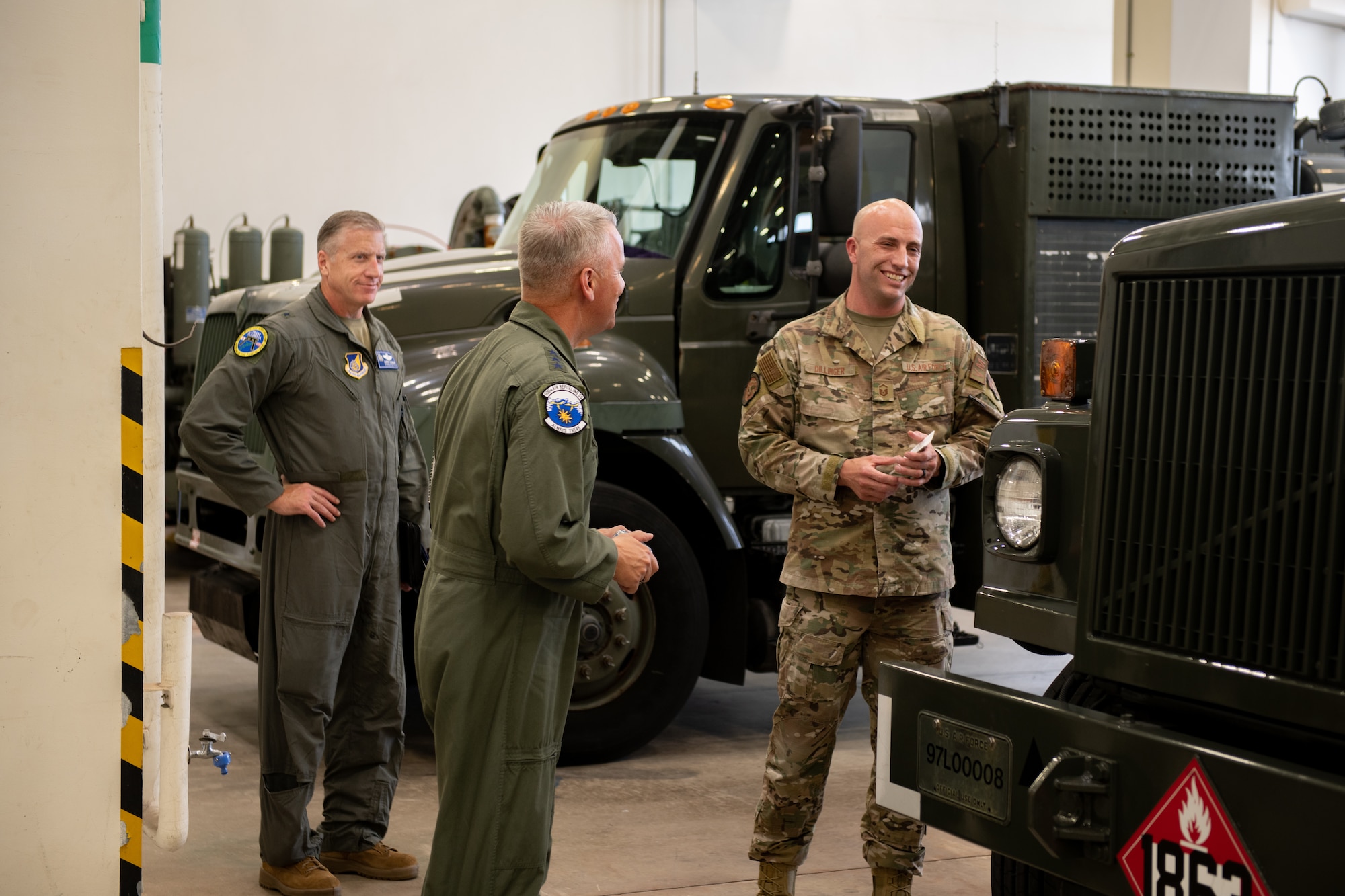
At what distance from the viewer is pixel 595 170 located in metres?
5.96

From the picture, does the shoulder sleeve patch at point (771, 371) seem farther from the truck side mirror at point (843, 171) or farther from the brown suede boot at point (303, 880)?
the brown suede boot at point (303, 880)

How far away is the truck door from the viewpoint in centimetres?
568

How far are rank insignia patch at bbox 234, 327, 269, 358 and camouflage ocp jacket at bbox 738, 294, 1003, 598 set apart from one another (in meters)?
1.34

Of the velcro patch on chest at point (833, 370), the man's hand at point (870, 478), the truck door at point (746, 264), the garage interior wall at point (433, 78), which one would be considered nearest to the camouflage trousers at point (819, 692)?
the man's hand at point (870, 478)

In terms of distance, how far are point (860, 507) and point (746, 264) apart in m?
2.22

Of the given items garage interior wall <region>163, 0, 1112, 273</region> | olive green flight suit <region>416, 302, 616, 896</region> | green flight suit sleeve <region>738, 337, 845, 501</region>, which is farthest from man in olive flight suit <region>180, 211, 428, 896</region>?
garage interior wall <region>163, 0, 1112, 273</region>

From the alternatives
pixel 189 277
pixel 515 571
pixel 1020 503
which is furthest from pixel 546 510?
pixel 189 277

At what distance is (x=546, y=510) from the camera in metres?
2.62

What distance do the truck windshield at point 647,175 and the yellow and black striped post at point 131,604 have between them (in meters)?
3.03

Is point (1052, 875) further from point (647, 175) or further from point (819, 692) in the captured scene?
point (647, 175)

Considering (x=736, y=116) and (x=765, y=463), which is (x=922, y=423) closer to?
(x=765, y=463)

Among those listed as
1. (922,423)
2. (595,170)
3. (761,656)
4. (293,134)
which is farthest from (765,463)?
(293,134)

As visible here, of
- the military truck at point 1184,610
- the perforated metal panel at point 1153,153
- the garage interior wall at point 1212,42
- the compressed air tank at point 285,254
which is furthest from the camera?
the compressed air tank at point 285,254

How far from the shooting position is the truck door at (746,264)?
5680 mm
